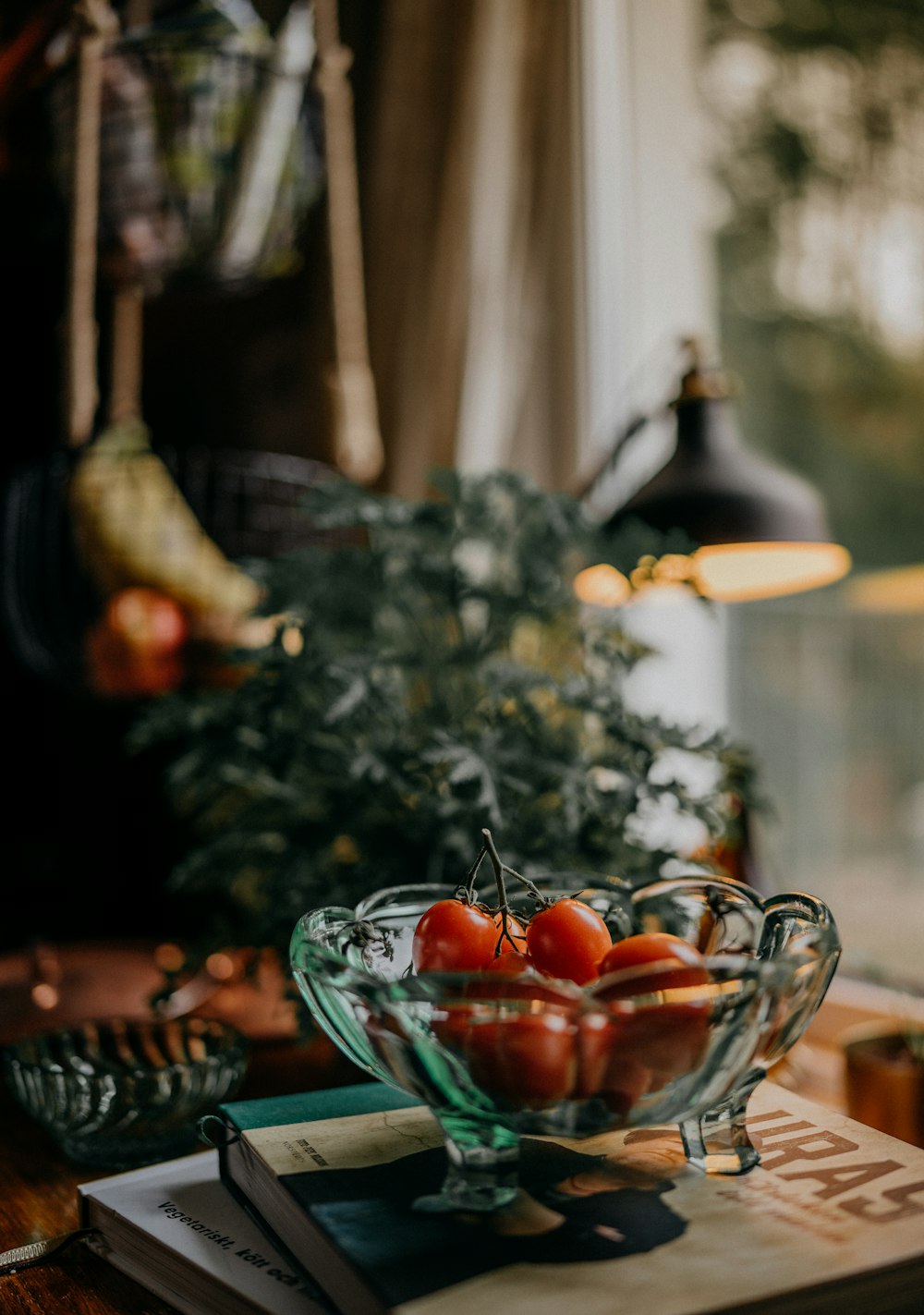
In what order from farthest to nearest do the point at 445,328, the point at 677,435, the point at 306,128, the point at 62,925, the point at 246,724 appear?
the point at 62,925, the point at 445,328, the point at 306,128, the point at 677,435, the point at 246,724

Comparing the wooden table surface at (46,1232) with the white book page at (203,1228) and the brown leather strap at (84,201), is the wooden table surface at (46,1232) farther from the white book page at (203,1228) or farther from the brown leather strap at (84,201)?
the brown leather strap at (84,201)

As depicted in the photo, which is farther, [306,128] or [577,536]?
[306,128]

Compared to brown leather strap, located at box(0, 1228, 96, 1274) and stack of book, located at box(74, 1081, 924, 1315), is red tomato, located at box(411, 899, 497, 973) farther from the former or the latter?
brown leather strap, located at box(0, 1228, 96, 1274)

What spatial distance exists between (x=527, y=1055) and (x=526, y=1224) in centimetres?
9

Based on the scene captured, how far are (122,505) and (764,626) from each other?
94 centimetres

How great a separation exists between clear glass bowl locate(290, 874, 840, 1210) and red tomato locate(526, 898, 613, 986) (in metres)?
0.04

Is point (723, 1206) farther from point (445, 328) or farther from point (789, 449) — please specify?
point (789, 449)

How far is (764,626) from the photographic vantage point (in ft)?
5.14

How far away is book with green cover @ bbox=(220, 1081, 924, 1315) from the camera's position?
384mm

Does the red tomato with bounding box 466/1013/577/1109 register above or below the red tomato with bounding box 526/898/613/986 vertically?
below

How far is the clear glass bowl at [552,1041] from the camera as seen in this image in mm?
396

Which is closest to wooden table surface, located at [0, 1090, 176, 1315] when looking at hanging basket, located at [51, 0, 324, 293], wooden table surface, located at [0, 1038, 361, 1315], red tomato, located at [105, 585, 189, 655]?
wooden table surface, located at [0, 1038, 361, 1315]

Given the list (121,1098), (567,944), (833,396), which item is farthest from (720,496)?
(833,396)

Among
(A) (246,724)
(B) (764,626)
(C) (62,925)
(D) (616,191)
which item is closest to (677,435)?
(A) (246,724)
